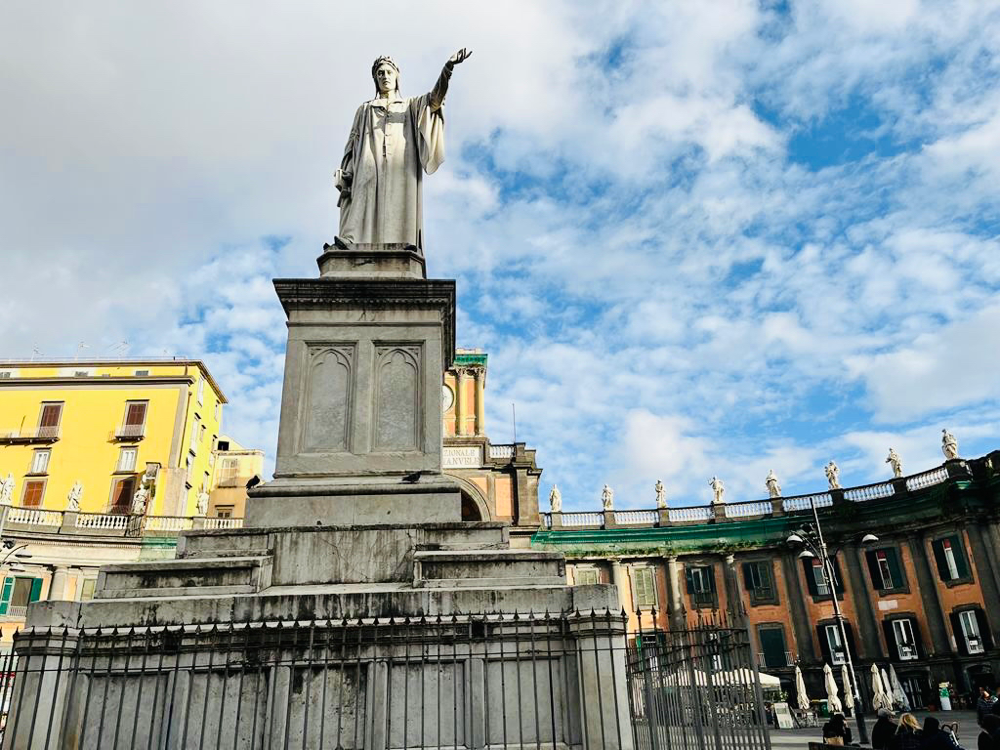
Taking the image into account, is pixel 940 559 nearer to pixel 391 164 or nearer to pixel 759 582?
pixel 759 582

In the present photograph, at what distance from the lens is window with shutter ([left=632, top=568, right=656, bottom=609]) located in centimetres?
4091

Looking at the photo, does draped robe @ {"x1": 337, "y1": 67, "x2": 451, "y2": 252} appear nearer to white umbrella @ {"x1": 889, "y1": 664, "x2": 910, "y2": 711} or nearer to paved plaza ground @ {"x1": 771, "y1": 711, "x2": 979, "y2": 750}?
paved plaza ground @ {"x1": 771, "y1": 711, "x2": 979, "y2": 750}

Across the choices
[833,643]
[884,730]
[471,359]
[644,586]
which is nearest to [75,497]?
[471,359]

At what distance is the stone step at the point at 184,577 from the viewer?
7.11 m

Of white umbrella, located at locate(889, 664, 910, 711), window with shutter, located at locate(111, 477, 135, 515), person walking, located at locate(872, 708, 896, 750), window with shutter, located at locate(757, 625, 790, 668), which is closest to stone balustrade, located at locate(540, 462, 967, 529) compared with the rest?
window with shutter, located at locate(757, 625, 790, 668)

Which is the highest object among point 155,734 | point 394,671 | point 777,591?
point 777,591

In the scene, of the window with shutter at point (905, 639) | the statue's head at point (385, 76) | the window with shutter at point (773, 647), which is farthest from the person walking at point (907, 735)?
the window with shutter at point (773, 647)

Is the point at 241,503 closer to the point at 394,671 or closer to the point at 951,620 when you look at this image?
the point at 951,620

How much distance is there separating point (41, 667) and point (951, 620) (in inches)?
1503

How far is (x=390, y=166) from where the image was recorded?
36.2 ft

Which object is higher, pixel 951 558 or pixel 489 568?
pixel 951 558

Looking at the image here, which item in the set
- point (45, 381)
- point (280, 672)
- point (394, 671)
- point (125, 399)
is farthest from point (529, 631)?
point (45, 381)

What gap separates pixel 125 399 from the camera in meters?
43.2

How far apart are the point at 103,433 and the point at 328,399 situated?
3893 cm
